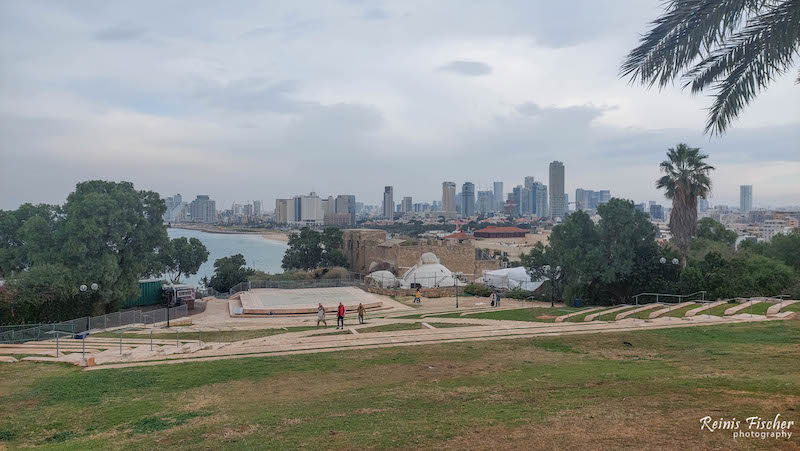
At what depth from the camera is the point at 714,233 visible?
48.7 m

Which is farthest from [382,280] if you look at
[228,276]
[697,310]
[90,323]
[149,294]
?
[697,310]

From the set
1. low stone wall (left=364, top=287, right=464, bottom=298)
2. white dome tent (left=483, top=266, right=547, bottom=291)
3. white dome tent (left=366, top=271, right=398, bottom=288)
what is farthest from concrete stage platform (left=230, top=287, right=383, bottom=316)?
white dome tent (left=483, top=266, right=547, bottom=291)

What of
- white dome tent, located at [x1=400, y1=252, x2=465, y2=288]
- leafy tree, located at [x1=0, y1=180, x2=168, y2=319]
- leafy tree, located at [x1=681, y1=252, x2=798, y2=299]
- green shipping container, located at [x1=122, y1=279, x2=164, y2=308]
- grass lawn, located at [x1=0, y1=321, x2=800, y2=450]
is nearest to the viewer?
grass lawn, located at [x1=0, y1=321, x2=800, y2=450]

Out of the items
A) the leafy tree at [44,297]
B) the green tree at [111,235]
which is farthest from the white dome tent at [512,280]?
the leafy tree at [44,297]

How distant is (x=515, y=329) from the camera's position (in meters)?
18.7

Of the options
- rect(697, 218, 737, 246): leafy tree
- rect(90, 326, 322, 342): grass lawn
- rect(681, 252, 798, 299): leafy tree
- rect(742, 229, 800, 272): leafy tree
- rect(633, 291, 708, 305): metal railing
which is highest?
rect(697, 218, 737, 246): leafy tree

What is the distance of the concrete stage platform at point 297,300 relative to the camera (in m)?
30.8

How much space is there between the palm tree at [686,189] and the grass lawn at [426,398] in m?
18.8

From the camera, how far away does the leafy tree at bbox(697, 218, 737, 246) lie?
48656mm

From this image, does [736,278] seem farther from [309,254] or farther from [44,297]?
[309,254]

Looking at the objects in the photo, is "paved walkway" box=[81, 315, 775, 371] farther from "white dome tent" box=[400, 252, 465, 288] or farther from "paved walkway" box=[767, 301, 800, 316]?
"white dome tent" box=[400, 252, 465, 288]

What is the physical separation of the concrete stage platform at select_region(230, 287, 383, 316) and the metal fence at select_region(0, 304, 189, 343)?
12.7 feet

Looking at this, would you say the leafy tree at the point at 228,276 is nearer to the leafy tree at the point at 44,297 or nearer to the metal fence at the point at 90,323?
the metal fence at the point at 90,323

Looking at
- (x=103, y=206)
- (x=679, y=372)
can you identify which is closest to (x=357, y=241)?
(x=103, y=206)
